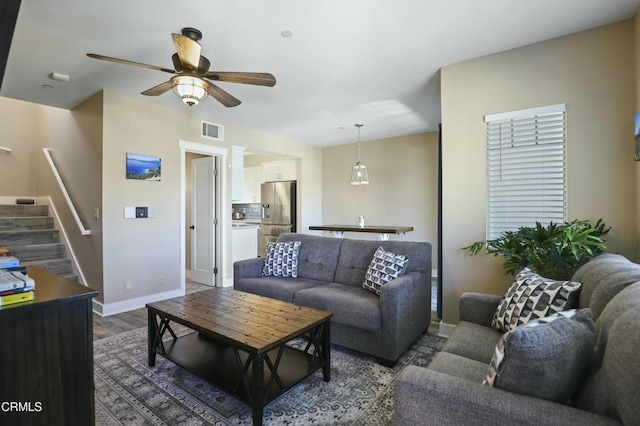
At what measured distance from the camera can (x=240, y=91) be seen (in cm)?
368

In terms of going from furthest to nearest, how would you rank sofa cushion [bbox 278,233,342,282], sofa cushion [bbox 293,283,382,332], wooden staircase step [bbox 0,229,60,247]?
wooden staircase step [bbox 0,229,60,247]
sofa cushion [bbox 278,233,342,282]
sofa cushion [bbox 293,283,382,332]

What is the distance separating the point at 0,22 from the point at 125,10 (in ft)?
3.97

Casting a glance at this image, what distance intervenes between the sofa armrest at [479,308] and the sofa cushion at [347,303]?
0.61 metres

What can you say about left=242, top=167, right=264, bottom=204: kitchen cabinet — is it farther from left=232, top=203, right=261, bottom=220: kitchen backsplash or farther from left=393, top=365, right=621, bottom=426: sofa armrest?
left=393, top=365, right=621, bottom=426: sofa armrest

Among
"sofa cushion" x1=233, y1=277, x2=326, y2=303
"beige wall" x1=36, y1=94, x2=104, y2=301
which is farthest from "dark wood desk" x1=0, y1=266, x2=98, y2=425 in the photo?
"beige wall" x1=36, y1=94, x2=104, y2=301

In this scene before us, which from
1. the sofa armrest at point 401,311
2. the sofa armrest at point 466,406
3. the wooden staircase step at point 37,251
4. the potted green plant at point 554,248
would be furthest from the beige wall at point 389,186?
the sofa armrest at point 466,406

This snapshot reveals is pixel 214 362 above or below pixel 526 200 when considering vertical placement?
below

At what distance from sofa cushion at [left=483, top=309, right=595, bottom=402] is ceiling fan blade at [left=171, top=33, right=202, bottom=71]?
230cm

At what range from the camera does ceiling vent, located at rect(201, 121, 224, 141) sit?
15.2 ft

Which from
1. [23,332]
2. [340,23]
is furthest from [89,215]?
[340,23]

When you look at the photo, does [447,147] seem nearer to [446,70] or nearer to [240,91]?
[446,70]

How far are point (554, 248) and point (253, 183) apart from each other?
21.2 ft

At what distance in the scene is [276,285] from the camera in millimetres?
3123

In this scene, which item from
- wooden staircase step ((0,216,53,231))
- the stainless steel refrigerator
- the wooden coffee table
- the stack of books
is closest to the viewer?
the stack of books
